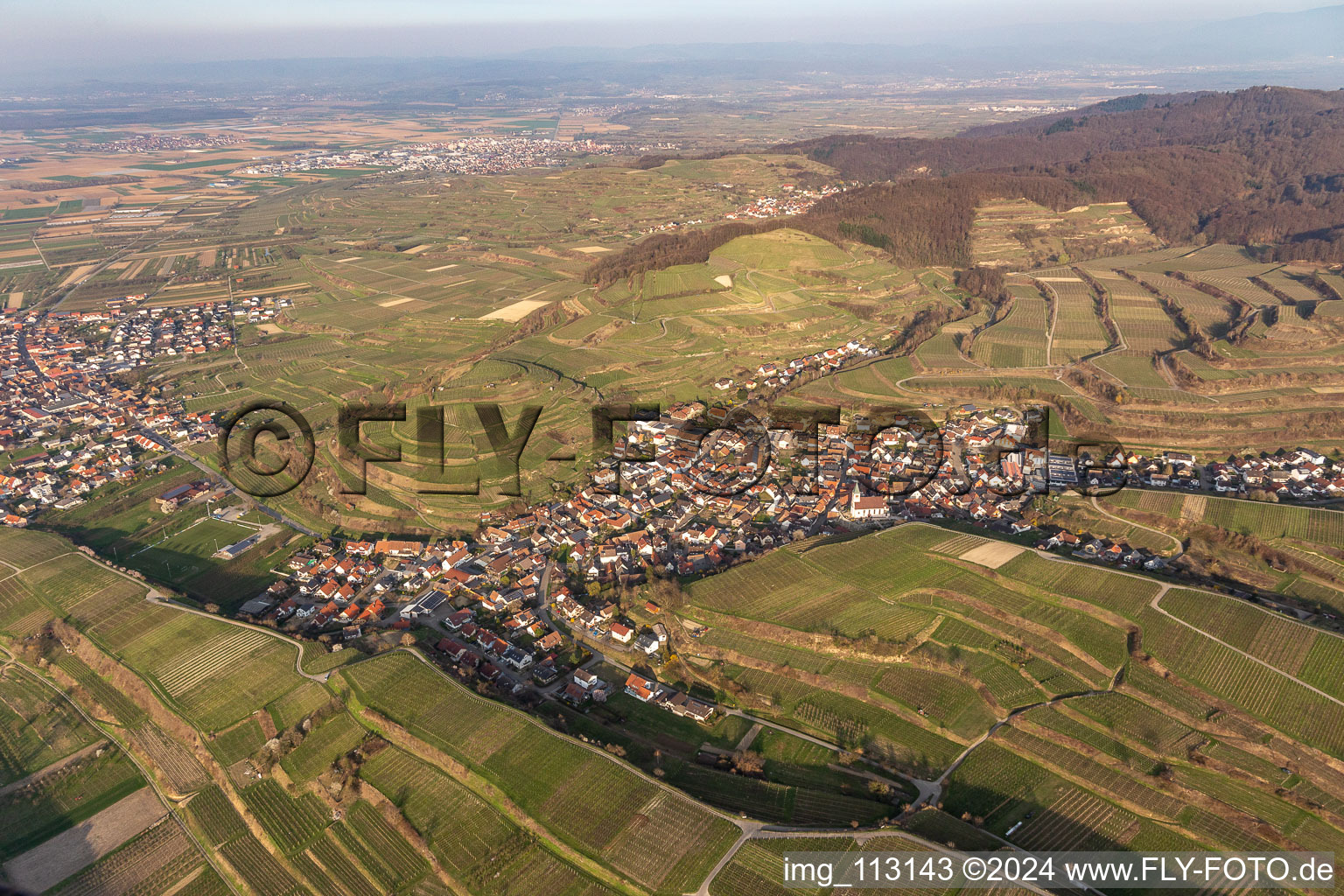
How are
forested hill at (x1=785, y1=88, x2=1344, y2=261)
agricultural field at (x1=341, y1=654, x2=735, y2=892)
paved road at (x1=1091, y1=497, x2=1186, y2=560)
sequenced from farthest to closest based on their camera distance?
forested hill at (x1=785, y1=88, x2=1344, y2=261)
paved road at (x1=1091, y1=497, x2=1186, y2=560)
agricultural field at (x1=341, y1=654, x2=735, y2=892)

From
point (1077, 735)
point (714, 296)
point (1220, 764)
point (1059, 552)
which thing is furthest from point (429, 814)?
point (714, 296)

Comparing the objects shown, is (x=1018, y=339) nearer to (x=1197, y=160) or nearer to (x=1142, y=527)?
(x=1142, y=527)

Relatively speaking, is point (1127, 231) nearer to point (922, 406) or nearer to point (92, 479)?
point (922, 406)

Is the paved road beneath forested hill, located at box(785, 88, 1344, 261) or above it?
beneath

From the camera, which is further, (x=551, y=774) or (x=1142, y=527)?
(x=1142, y=527)

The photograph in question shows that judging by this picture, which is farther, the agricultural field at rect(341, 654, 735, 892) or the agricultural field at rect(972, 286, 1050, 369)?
the agricultural field at rect(972, 286, 1050, 369)

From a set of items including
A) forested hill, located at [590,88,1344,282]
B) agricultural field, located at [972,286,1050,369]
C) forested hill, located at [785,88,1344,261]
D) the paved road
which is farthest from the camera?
forested hill, located at [785,88,1344,261]

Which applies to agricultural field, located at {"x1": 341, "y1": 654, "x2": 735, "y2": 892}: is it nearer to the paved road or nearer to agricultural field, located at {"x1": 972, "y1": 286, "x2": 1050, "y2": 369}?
the paved road

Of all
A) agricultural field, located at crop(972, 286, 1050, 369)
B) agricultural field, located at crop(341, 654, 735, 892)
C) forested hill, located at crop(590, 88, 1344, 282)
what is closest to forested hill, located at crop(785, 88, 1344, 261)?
forested hill, located at crop(590, 88, 1344, 282)

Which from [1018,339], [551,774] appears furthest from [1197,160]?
[551,774]
